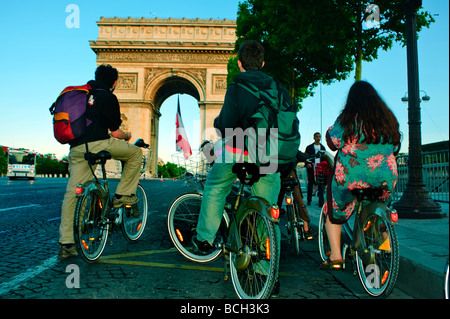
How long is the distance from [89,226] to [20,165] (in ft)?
90.8

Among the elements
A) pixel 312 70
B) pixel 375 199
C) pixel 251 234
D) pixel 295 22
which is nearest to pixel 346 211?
pixel 375 199

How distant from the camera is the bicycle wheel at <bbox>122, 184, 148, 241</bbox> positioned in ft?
13.2

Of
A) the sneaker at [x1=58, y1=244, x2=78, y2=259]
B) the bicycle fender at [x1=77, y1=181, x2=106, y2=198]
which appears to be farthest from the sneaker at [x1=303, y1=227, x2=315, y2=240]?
the sneaker at [x1=58, y1=244, x2=78, y2=259]

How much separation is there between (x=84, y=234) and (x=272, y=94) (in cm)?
200

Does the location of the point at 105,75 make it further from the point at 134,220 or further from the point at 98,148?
the point at 134,220

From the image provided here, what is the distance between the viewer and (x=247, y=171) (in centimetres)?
256

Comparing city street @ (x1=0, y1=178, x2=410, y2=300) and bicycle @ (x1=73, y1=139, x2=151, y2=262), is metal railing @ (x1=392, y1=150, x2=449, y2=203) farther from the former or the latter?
bicycle @ (x1=73, y1=139, x2=151, y2=262)

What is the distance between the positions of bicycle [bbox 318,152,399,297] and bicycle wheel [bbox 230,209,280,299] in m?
0.79

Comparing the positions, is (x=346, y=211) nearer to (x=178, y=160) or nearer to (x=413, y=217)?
(x=178, y=160)

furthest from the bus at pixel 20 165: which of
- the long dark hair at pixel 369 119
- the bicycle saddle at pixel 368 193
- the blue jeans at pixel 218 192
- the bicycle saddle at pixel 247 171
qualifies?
the bicycle saddle at pixel 368 193

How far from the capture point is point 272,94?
100 inches

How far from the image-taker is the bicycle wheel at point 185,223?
3.44 metres

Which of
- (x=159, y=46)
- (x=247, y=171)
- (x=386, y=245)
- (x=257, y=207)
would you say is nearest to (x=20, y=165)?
(x=159, y=46)
